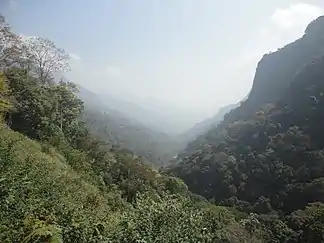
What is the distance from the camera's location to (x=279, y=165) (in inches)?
1918

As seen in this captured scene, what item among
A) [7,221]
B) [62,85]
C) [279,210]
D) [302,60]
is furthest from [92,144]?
[302,60]

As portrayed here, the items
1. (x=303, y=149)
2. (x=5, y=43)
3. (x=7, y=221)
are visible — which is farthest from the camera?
(x=303, y=149)

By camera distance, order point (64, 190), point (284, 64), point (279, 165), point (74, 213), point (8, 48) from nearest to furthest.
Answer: point (74, 213) → point (64, 190) → point (8, 48) → point (279, 165) → point (284, 64)

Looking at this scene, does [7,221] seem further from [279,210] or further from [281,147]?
[281,147]

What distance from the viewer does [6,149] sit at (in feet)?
37.2

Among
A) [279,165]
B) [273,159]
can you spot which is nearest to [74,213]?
[279,165]

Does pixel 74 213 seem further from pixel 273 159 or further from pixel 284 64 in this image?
pixel 284 64

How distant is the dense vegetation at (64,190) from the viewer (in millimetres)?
8055

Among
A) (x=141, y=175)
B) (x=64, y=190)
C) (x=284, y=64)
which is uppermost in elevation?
(x=284, y=64)

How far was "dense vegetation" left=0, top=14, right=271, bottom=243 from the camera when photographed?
8055 millimetres

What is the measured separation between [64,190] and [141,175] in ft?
44.1

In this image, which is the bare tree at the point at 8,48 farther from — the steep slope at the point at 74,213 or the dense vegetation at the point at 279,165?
the dense vegetation at the point at 279,165

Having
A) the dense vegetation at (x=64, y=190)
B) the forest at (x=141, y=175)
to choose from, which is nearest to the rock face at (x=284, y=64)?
the forest at (x=141, y=175)

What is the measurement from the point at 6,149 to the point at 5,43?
40.0ft
